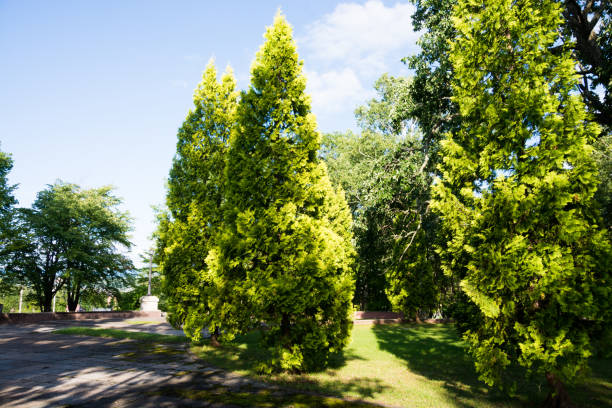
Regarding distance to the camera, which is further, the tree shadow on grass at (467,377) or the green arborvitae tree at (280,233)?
the green arborvitae tree at (280,233)

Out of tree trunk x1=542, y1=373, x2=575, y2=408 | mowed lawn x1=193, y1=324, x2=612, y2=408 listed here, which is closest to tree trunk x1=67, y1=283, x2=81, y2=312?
mowed lawn x1=193, y1=324, x2=612, y2=408

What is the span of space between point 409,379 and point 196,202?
10531mm

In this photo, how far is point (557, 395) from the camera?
20.1ft

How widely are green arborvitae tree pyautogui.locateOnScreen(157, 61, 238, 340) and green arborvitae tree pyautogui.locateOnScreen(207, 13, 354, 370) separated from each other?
3334mm

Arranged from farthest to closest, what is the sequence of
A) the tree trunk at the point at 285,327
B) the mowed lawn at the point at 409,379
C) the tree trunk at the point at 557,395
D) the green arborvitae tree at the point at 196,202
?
the green arborvitae tree at the point at 196,202 → the tree trunk at the point at 285,327 → the mowed lawn at the point at 409,379 → the tree trunk at the point at 557,395

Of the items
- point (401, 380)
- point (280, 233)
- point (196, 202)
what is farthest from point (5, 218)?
point (401, 380)

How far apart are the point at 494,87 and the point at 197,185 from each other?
1156 centimetres

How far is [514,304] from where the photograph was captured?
6246 millimetres

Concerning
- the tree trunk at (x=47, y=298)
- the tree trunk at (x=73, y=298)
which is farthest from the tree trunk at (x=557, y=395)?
the tree trunk at (x=73, y=298)

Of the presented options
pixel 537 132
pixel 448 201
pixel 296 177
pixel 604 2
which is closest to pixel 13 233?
pixel 296 177

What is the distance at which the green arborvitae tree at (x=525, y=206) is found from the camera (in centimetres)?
585

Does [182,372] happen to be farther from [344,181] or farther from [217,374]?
[344,181]

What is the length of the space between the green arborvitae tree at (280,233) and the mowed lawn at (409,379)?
36.1 inches

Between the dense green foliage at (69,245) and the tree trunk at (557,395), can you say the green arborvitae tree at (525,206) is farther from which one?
the dense green foliage at (69,245)
